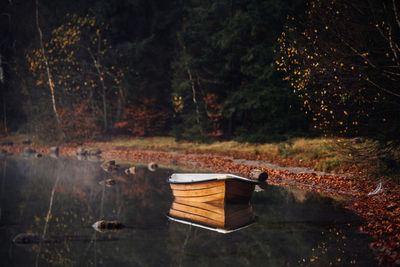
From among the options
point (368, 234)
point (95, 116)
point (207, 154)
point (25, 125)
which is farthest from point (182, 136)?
point (368, 234)

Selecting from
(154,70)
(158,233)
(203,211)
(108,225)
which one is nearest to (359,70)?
(203,211)

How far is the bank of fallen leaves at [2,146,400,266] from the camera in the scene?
26.2 feet

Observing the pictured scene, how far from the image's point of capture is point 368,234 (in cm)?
883

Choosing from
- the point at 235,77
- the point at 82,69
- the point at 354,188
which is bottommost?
the point at 354,188

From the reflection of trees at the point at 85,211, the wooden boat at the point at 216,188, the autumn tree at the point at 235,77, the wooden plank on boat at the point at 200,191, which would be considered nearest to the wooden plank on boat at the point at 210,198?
the wooden boat at the point at 216,188

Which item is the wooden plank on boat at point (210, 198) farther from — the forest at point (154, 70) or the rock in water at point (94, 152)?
the rock in water at point (94, 152)

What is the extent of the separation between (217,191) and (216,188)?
3.7 inches

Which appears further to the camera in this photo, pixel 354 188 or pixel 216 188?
pixel 354 188

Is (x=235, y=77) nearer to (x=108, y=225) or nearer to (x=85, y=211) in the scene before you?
(x=85, y=211)

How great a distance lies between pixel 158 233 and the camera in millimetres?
9125

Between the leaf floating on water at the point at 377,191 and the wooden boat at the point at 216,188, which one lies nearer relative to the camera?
the wooden boat at the point at 216,188

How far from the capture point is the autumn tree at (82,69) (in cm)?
3623

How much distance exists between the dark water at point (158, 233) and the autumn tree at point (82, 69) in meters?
23.1

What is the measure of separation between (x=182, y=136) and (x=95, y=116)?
10827mm
